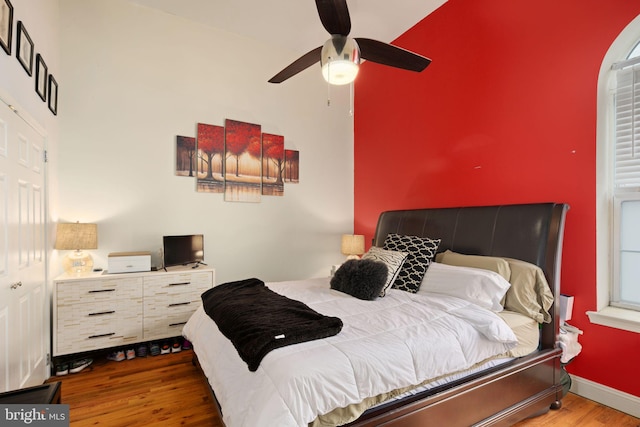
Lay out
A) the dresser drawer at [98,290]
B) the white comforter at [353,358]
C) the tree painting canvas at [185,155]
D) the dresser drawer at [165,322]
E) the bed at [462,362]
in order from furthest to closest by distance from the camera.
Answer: the tree painting canvas at [185,155] < the dresser drawer at [165,322] < the dresser drawer at [98,290] < the bed at [462,362] < the white comforter at [353,358]

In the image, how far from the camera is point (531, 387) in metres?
1.88

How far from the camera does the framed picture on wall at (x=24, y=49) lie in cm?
184

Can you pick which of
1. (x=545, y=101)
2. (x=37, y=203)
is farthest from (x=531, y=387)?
(x=37, y=203)

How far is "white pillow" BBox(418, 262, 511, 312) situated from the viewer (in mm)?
2049

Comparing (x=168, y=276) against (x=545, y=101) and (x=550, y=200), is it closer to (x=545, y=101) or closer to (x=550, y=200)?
(x=550, y=200)

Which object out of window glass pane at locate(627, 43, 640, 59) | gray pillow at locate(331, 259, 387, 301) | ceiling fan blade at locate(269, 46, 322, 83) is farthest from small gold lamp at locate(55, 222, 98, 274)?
window glass pane at locate(627, 43, 640, 59)

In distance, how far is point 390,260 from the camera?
8.29ft

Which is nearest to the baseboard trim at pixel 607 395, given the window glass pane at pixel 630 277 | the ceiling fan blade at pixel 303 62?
the window glass pane at pixel 630 277

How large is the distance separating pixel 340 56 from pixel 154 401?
2.54m

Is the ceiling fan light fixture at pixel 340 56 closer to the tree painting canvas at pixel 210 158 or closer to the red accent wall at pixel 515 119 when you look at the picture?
the red accent wall at pixel 515 119

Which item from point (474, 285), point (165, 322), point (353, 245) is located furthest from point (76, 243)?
point (474, 285)

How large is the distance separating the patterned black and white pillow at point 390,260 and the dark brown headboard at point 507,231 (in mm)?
515

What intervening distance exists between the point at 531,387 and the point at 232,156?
336cm

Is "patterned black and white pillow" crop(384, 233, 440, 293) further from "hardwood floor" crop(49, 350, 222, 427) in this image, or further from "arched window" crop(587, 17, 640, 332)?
"hardwood floor" crop(49, 350, 222, 427)
